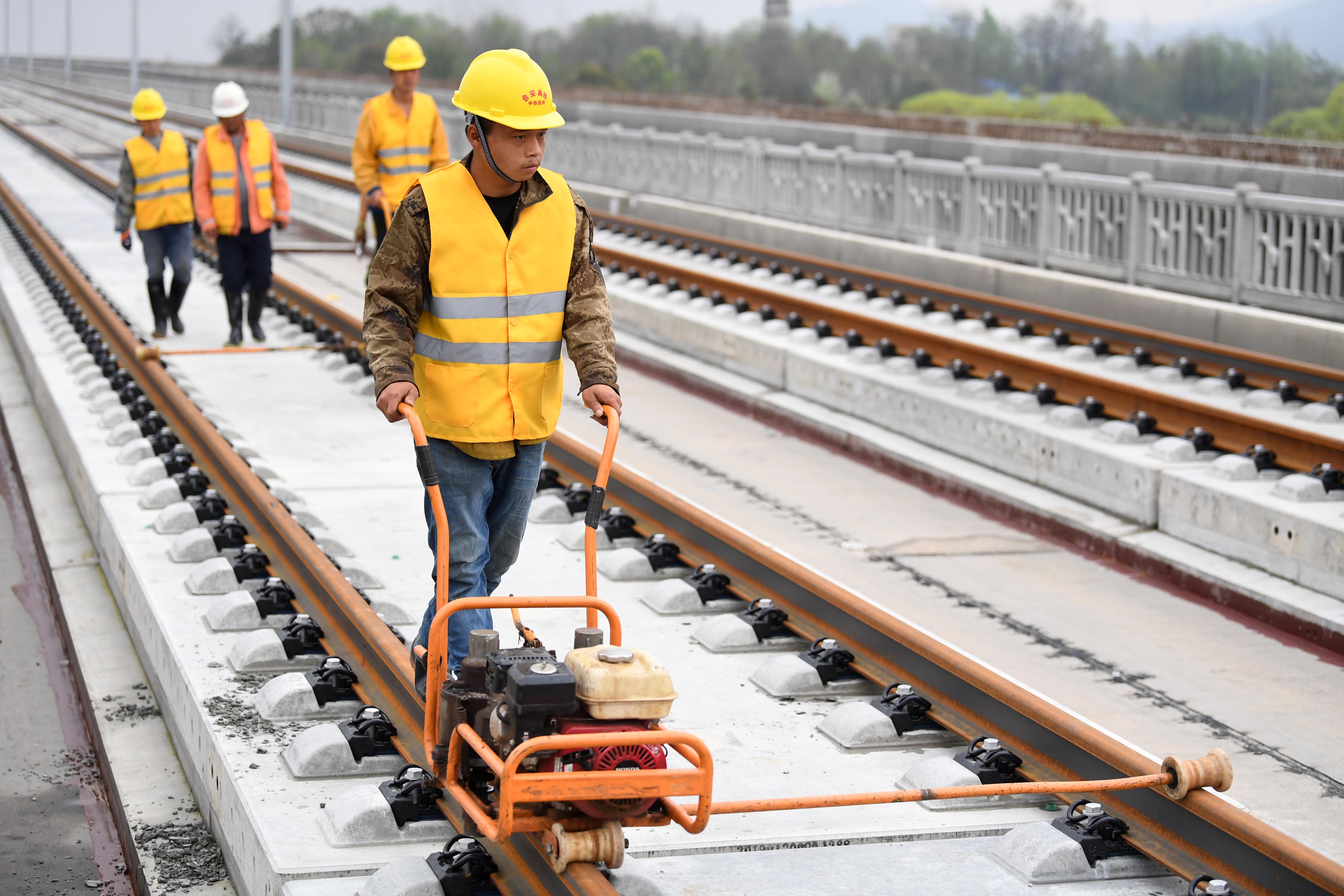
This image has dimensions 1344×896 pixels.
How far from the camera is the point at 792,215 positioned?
69.7 ft

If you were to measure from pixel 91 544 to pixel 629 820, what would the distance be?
526 centimetres

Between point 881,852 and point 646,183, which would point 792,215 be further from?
point 881,852

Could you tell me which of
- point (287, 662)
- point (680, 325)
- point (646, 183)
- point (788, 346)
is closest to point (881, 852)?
point (287, 662)

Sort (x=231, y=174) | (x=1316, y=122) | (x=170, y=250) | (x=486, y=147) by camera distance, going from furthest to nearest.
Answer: (x=1316, y=122) < (x=170, y=250) < (x=231, y=174) < (x=486, y=147)

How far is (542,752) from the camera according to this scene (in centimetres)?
382

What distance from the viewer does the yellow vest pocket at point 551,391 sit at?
4.64 metres

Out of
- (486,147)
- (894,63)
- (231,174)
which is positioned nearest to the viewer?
(486,147)

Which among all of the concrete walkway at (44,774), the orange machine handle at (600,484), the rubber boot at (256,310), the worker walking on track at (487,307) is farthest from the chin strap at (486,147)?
the rubber boot at (256,310)

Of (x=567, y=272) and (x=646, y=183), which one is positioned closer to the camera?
(x=567, y=272)

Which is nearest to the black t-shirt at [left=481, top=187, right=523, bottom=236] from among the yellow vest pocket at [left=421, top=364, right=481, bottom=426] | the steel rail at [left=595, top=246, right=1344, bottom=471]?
the yellow vest pocket at [left=421, top=364, right=481, bottom=426]

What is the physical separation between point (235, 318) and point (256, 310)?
0.27 meters

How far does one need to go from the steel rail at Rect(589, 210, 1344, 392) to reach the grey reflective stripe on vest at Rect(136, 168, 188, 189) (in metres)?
3.39

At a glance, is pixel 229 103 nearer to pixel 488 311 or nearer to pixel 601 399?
pixel 488 311

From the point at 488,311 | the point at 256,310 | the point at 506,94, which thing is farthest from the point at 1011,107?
the point at 506,94
